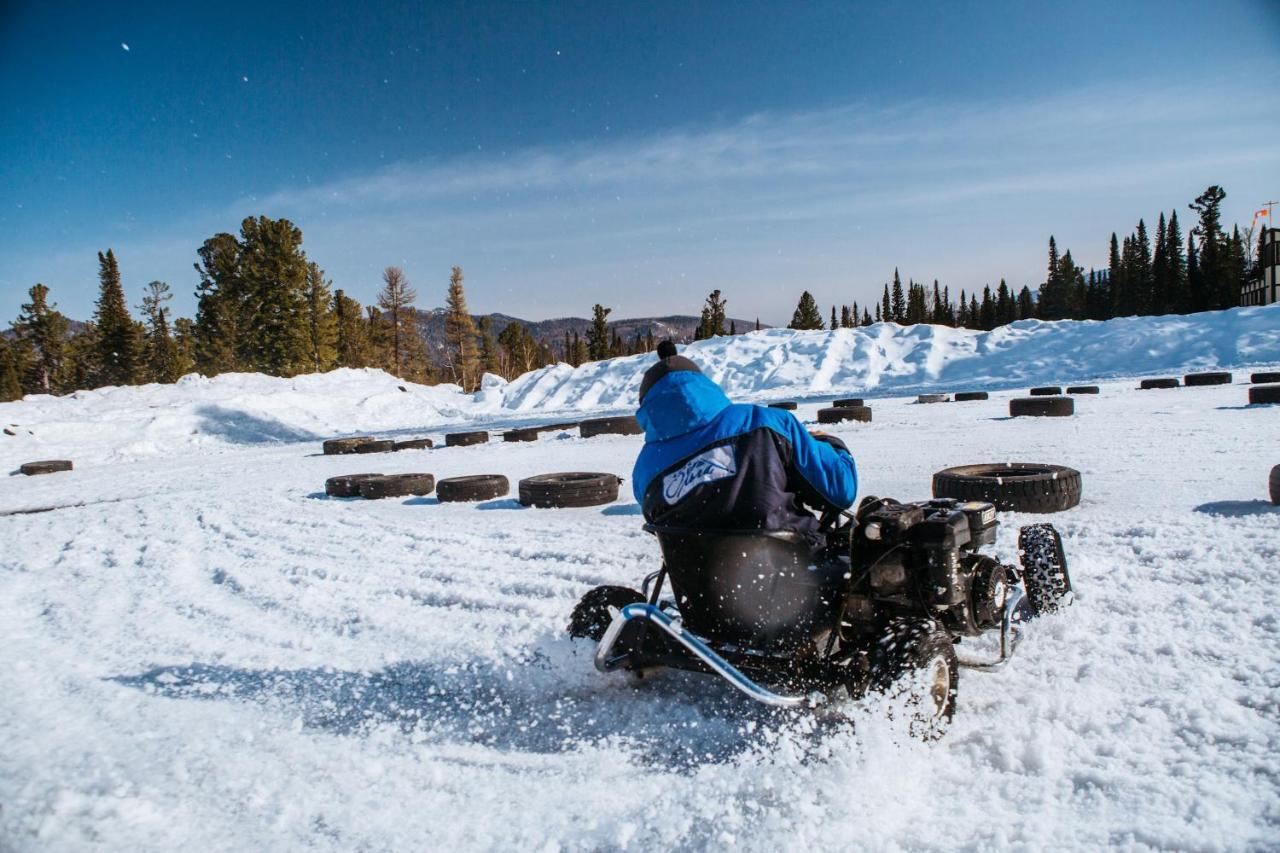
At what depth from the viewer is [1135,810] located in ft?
6.80

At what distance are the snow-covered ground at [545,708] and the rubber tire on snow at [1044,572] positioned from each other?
147mm

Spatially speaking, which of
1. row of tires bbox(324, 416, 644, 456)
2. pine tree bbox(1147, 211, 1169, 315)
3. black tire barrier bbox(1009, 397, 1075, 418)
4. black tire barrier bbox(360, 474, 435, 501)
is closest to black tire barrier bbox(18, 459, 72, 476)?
row of tires bbox(324, 416, 644, 456)

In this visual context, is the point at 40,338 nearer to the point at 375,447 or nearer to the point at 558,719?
the point at 375,447

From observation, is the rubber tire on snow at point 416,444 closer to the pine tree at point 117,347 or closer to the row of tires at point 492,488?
the row of tires at point 492,488

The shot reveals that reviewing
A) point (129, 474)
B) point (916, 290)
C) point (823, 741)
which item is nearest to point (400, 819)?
point (823, 741)

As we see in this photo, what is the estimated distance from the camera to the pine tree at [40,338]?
61.4m

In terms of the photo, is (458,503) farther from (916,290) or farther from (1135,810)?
(916,290)

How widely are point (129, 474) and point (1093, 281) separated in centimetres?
7883

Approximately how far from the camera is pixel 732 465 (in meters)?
2.64

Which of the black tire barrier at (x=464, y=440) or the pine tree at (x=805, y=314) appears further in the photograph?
Answer: the pine tree at (x=805, y=314)

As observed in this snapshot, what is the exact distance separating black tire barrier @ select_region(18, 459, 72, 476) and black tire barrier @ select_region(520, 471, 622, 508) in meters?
12.2

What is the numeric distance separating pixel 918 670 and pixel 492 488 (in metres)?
6.61

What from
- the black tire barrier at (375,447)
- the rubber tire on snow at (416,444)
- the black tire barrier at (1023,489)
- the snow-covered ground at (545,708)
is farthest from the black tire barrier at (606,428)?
the black tire barrier at (1023,489)

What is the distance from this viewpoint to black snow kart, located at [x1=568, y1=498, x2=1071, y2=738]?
8.43ft
